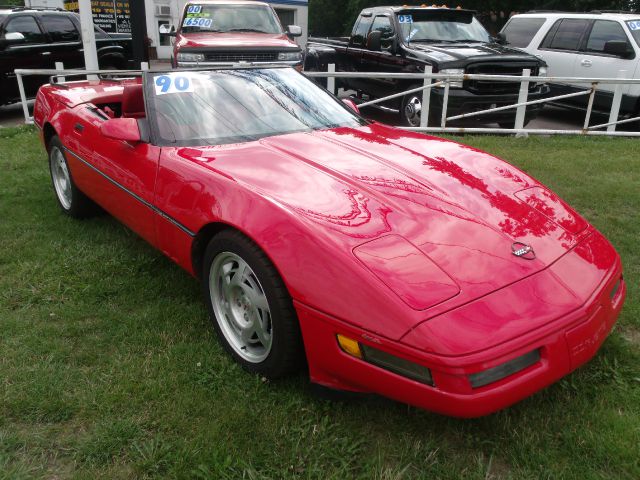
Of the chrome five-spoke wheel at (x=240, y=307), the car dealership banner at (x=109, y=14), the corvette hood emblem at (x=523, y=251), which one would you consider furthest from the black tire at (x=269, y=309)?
the car dealership banner at (x=109, y=14)

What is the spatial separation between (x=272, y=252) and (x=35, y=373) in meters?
1.30

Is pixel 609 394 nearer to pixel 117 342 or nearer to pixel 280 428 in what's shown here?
pixel 280 428

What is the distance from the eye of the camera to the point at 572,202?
15.7 ft

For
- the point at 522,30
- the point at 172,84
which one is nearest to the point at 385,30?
the point at 522,30

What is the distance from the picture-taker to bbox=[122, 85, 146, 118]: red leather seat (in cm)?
407

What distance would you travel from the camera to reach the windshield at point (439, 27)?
870cm

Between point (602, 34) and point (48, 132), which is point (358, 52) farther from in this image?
point (48, 132)

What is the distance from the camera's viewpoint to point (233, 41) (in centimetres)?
888

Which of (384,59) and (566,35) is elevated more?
(566,35)

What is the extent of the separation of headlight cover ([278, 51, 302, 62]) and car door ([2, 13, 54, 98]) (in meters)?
4.06

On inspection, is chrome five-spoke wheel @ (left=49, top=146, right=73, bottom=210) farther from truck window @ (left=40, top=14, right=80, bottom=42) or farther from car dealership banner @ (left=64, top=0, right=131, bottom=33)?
car dealership banner @ (left=64, top=0, right=131, bottom=33)

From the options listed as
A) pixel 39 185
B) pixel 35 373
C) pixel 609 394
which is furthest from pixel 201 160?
pixel 39 185

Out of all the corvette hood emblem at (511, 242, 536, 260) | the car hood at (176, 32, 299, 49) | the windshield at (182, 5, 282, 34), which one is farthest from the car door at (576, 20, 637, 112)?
the corvette hood emblem at (511, 242, 536, 260)

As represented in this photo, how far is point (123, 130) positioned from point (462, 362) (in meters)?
2.26
